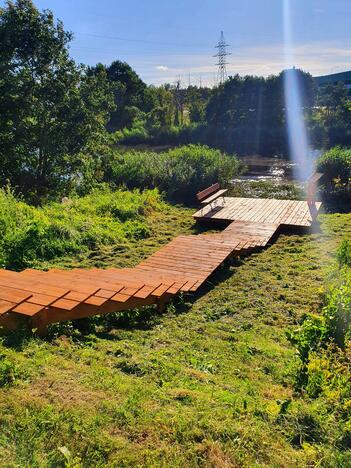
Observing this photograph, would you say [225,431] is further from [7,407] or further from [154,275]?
[154,275]

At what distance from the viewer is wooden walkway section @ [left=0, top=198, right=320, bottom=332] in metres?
4.07

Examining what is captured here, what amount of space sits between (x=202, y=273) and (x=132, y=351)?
323 centimetres

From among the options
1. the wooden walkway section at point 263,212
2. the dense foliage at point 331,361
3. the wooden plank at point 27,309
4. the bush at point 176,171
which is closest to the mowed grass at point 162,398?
the dense foliage at point 331,361

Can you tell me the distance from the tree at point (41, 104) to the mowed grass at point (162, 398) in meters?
9.61

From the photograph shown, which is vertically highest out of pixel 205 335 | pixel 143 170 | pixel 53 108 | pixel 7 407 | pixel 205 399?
pixel 53 108

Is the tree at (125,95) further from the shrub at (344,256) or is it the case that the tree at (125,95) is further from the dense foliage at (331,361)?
the dense foliage at (331,361)

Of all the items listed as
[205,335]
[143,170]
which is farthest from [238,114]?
[205,335]

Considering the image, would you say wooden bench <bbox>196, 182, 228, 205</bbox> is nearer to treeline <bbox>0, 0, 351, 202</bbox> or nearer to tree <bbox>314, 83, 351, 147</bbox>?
treeline <bbox>0, 0, 351, 202</bbox>

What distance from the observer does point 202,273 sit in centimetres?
736

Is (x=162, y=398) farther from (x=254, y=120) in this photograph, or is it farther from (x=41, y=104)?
(x=254, y=120)

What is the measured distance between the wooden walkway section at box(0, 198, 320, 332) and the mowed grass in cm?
27

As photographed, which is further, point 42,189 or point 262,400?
point 42,189

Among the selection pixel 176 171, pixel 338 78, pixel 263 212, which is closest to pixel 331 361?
pixel 263 212

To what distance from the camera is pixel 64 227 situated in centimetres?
932
